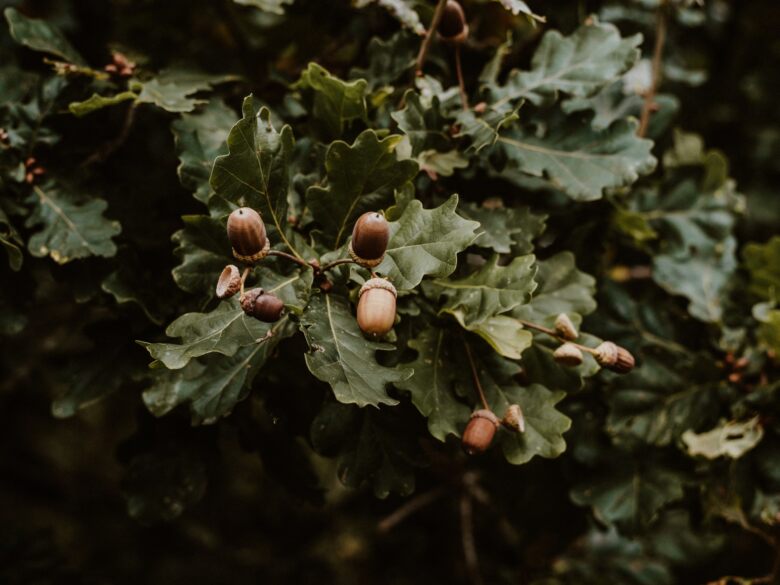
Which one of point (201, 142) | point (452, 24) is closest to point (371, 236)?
point (201, 142)

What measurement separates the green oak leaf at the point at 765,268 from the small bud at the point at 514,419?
635 millimetres

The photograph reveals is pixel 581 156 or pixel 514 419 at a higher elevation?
pixel 581 156

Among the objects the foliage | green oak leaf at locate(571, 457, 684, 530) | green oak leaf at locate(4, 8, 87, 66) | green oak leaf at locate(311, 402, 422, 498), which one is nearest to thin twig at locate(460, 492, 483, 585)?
the foliage

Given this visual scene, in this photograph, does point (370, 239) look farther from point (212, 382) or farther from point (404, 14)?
point (404, 14)

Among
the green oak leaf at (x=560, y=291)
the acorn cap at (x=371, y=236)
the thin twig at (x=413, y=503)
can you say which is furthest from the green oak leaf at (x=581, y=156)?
the thin twig at (x=413, y=503)

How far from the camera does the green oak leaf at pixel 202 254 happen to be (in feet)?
3.04

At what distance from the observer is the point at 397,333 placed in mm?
988

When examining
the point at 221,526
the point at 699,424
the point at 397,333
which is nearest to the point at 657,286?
the point at 699,424

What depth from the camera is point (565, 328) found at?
973 millimetres

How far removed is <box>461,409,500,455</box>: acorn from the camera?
3.06 ft

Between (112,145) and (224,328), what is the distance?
0.55 m

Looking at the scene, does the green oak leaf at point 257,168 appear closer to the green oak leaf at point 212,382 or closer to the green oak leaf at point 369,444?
the green oak leaf at point 212,382

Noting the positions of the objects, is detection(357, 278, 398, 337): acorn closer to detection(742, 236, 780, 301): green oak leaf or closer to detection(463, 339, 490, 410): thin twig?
detection(463, 339, 490, 410): thin twig

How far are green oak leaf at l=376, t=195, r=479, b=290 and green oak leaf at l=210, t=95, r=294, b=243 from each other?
6.2 inches
